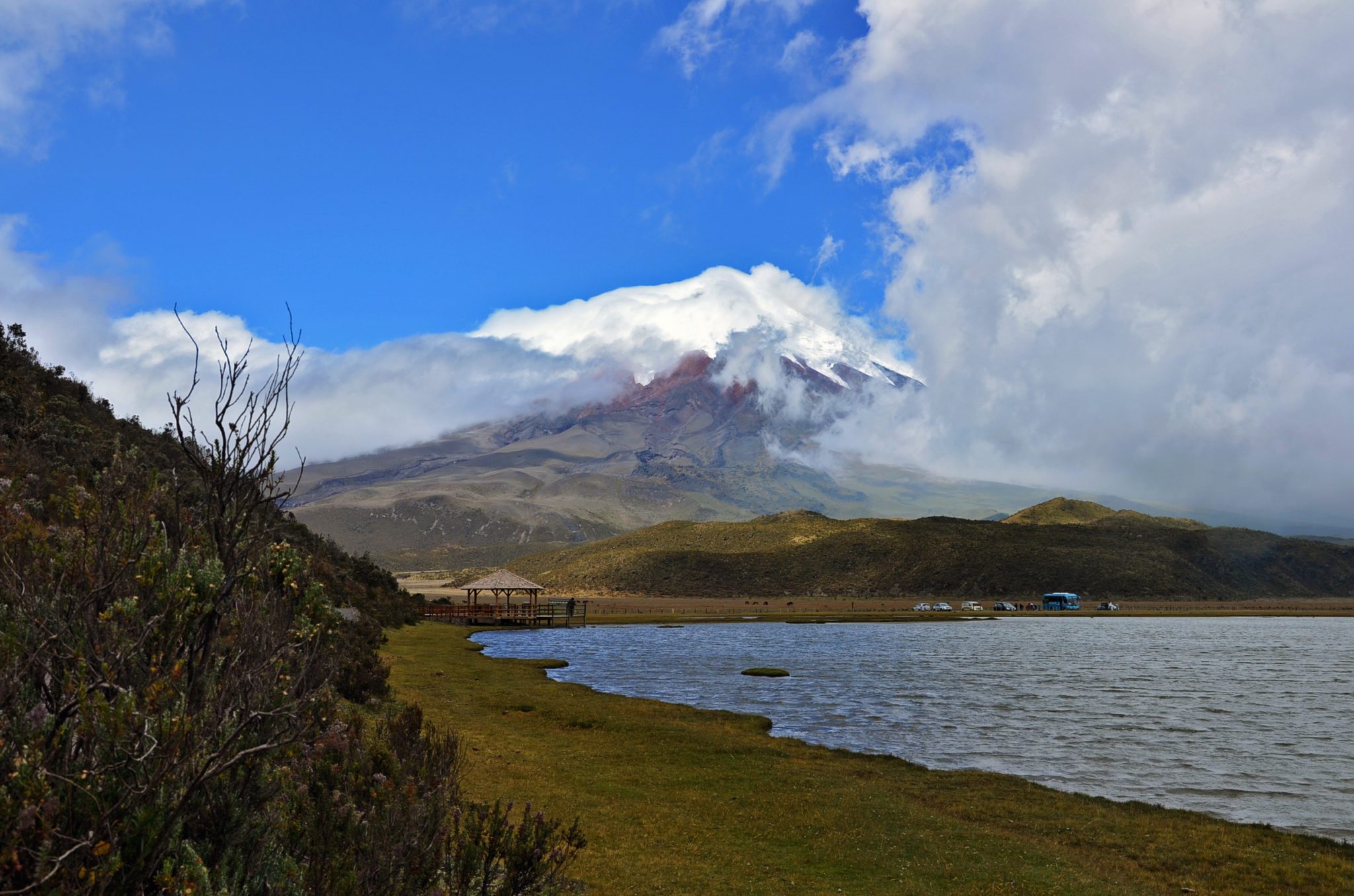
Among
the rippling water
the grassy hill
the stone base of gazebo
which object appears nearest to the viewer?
the rippling water

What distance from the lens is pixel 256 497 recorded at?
5617mm

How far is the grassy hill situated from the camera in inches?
5022

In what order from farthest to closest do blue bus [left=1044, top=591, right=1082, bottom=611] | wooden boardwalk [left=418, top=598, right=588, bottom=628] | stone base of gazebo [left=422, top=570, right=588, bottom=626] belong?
blue bus [left=1044, top=591, right=1082, bottom=611] → stone base of gazebo [left=422, top=570, right=588, bottom=626] → wooden boardwalk [left=418, top=598, right=588, bottom=628]

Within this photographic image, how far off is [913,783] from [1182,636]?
62514mm

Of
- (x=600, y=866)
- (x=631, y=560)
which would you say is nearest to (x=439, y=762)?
(x=600, y=866)

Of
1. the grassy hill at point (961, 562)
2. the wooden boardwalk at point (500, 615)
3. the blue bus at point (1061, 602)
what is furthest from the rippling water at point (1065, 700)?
the grassy hill at point (961, 562)

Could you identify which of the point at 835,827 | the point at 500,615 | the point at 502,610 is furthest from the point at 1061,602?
the point at 835,827

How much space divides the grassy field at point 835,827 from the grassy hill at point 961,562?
369 ft

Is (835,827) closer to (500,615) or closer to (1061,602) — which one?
(500,615)

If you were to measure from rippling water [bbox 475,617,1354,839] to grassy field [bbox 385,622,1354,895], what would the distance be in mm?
2505

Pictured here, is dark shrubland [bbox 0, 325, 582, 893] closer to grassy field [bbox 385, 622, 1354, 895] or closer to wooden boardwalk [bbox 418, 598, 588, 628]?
grassy field [bbox 385, 622, 1354, 895]

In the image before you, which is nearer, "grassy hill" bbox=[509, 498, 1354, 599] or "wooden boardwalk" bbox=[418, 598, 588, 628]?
"wooden boardwalk" bbox=[418, 598, 588, 628]

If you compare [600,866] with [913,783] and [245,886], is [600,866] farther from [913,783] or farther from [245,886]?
[913,783]

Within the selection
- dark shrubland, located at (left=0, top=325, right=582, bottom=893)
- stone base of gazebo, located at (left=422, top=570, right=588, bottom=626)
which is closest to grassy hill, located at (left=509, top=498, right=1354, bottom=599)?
stone base of gazebo, located at (left=422, top=570, right=588, bottom=626)
